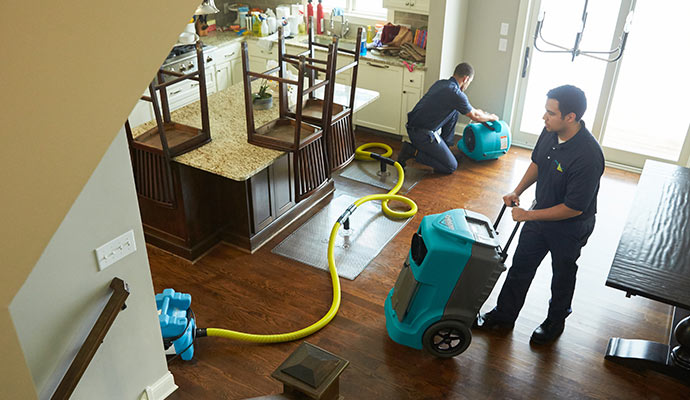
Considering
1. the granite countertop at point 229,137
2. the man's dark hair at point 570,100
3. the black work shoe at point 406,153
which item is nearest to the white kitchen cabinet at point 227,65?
the granite countertop at point 229,137

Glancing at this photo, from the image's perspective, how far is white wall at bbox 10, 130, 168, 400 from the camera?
96.5 inches

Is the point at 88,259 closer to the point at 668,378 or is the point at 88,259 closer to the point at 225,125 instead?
the point at 225,125

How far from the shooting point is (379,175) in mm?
5938

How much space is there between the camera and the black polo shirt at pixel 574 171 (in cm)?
326

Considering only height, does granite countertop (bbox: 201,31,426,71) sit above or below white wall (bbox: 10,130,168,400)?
above

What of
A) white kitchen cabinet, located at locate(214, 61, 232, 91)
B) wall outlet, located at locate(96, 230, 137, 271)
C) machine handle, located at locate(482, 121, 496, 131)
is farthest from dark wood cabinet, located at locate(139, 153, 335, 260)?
white kitchen cabinet, located at locate(214, 61, 232, 91)

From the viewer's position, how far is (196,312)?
4.02 m

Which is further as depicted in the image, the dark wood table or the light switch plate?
the light switch plate

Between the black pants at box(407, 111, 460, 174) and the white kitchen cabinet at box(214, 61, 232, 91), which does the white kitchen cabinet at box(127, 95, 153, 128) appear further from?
the black pants at box(407, 111, 460, 174)

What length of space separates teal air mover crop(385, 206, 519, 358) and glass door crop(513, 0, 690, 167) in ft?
10.8

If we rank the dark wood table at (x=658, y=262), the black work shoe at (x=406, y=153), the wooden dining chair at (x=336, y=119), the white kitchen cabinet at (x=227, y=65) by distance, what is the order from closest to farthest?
1. the dark wood table at (x=658, y=262)
2. the wooden dining chair at (x=336, y=119)
3. the black work shoe at (x=406, y=153)
4. the white kitchen cabinet at (x=227, y=65)

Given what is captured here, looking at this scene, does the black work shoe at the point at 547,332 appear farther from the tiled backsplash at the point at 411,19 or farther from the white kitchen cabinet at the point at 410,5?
the tiled backsplash at the point at 411,19

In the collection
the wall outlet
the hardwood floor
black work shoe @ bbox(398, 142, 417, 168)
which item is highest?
the wall outlet

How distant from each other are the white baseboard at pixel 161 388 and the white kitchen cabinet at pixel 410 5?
14.5ft
